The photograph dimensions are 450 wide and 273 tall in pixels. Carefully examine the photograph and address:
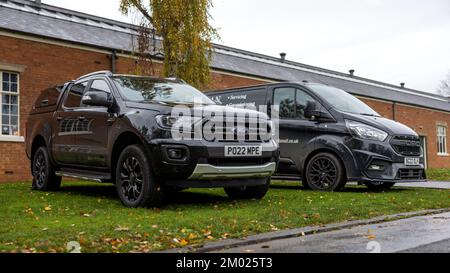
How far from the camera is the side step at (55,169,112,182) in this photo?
24.3 ft

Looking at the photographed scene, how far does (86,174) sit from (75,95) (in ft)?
4.89

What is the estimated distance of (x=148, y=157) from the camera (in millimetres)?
6641

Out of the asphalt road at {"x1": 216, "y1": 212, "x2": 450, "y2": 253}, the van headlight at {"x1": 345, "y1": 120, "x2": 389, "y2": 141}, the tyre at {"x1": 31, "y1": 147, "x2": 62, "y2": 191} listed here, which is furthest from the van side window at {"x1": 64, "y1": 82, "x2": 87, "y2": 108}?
the asphalt road at {"x1": 216, "y1": 212, "x2": 450, "y2": 253}

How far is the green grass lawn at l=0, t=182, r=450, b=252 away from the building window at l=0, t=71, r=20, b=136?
5.97 meters

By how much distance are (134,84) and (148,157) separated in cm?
161

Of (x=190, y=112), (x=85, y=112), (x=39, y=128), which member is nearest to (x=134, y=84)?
(x=85, y=112)

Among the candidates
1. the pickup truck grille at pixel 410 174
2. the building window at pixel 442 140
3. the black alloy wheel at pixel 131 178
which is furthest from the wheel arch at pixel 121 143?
the building window at pixel 442 140

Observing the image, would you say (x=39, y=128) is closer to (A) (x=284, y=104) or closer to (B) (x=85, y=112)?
(B) (x=85, y=112)

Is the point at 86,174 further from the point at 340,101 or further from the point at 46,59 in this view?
the point at 46,59

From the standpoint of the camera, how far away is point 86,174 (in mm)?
7859

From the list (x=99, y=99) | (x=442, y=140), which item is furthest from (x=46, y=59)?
(x=442, y=140)

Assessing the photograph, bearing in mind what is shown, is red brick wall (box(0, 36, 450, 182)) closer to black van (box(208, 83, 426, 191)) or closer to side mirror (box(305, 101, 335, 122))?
black van (box(208, 83, 426, 191))

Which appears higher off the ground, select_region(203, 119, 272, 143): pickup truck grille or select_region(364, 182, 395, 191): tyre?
select_region(203, 119, 272, 143): pickup truck grille

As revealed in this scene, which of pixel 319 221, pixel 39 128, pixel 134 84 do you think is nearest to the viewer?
pixel 319 221
